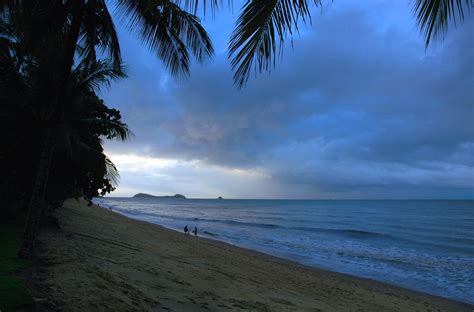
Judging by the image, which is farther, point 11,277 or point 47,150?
point 47,150

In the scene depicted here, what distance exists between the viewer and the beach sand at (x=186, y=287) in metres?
5.99

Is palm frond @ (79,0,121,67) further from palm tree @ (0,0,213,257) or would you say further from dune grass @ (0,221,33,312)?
dune grass @ (0,221,33,312)

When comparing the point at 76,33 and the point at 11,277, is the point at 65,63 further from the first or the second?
the point at 11,277

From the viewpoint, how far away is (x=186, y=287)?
8.61 metres

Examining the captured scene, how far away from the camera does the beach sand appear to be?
19.6ft

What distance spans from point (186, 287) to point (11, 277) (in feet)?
12.8

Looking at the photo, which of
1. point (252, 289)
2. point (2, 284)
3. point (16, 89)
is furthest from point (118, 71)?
point (252, 289)

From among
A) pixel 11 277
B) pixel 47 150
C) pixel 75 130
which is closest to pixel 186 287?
pixel 11 277

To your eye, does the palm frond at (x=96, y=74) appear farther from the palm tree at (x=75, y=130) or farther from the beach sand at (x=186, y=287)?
the beach sand at (x=186, y=287)

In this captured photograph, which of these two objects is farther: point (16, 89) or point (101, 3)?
point (16, 89)

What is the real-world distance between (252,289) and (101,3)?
8.25 metres

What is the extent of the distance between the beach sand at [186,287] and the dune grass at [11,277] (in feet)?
0.87

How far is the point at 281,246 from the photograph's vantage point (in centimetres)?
2652

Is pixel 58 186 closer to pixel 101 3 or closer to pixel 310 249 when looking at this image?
pixel 101 3
